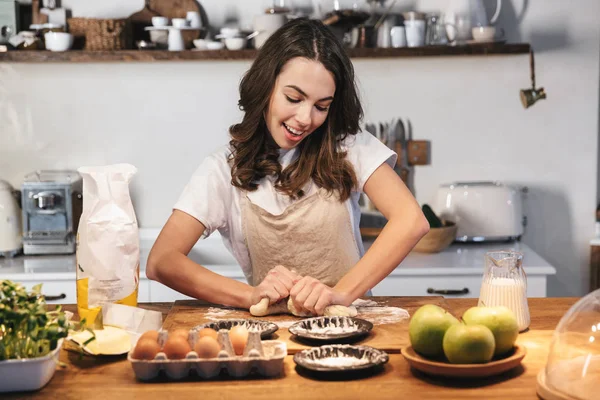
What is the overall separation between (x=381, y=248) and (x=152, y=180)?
6.34 feet

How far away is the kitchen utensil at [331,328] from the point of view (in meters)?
1.57

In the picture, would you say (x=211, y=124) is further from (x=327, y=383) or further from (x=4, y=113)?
(x=327, y=383)

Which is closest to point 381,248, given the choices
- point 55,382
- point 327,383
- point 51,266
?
point 327,383

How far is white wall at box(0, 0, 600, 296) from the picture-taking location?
3607mm

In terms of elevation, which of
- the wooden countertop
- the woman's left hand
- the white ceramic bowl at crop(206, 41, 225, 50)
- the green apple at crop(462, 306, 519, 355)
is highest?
the white ceramic bowl at crop(206, 41, 225, 50)

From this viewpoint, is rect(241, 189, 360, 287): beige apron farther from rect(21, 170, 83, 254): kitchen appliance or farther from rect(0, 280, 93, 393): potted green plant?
rect(21, 170, 83, 254): kitchen appliance

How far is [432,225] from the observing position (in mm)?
3320

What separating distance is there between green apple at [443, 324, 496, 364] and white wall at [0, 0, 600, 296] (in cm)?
234

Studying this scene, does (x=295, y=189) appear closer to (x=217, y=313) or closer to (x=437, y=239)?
→ (x=217, y=313)

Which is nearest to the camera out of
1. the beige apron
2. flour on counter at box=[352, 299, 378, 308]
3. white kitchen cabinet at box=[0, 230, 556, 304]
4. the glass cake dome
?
the glass cake dome

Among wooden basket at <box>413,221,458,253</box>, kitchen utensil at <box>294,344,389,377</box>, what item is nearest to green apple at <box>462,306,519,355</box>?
kitchen utensil at <box>294,344,389,377</box>

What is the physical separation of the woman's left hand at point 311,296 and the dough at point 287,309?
0.6 inches

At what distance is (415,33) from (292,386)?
7.73 ft

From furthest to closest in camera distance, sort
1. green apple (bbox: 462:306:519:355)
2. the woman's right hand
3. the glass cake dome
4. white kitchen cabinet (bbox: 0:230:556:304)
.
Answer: white kitchen cabinet (bbox: 0:230:556:304) < the woman's right hand < green apple (bbox: 462:306:519:355) < the glass cake dome
